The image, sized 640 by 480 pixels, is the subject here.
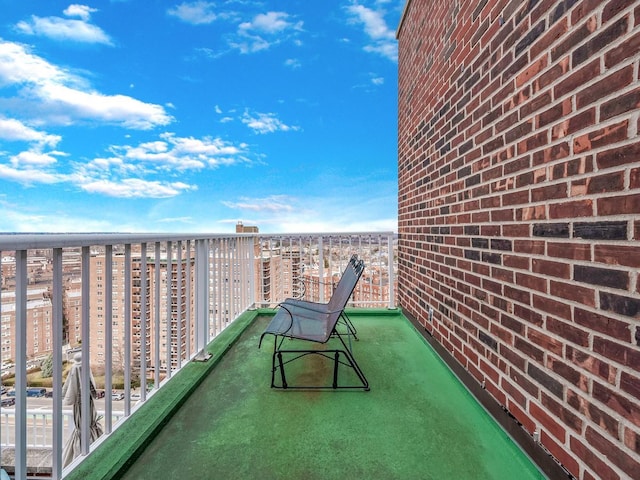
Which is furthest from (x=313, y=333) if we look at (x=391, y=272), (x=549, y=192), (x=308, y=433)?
(x=391, y=272)

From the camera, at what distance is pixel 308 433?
1731 mm

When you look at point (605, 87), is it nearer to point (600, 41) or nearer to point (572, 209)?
point (600, 41)

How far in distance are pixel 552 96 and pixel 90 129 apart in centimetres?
1053

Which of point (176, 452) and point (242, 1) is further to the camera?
point (242, 1)

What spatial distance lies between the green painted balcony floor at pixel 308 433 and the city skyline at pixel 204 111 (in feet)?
7.93

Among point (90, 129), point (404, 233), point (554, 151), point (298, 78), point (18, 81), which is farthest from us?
point (90, 129)

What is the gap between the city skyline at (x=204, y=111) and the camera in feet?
18.3

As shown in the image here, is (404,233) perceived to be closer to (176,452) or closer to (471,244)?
(471,244)

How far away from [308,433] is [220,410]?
61cm

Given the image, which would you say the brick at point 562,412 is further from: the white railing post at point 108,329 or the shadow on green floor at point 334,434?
the white railing post at point 108,329

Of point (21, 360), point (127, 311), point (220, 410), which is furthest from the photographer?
point (220, 410)

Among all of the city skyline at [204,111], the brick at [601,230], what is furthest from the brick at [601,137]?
the city skyline at [204,111]

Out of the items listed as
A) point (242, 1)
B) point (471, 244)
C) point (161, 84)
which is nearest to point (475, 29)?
point (471, 244)

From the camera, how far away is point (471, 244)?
210 centimetres
